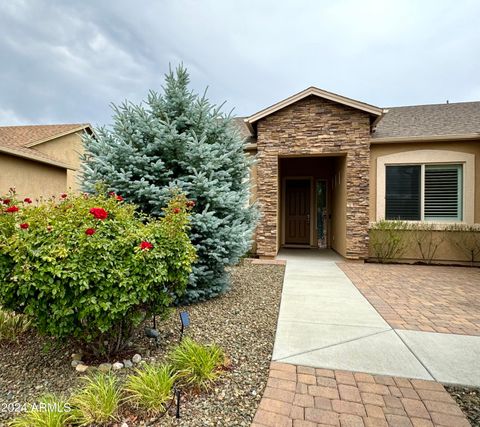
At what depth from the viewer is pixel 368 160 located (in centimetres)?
770

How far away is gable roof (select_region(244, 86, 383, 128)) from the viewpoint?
24.4 feet

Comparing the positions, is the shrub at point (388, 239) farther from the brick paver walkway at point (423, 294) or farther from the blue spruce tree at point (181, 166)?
the blue spruce tree at point (181, 166)

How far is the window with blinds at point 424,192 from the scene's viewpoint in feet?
25.6

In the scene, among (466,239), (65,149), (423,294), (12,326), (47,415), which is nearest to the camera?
(47,415)

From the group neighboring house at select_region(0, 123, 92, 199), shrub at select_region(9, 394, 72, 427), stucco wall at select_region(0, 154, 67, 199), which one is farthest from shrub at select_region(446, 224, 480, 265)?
stucco wall at select_region(0, 154, 67, 199)

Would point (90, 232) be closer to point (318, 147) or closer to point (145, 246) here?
point (145, 246)

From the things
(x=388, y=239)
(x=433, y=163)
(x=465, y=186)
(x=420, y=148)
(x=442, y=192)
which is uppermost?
(x=420, y=148)

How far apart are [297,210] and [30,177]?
990 centimetres

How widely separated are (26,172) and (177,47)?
22.6ft

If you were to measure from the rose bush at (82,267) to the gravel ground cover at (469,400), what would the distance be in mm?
2527

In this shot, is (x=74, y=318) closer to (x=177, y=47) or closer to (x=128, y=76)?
(x=177, y=47)

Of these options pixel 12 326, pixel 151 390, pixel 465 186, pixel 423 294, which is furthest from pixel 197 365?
pixel 465 186

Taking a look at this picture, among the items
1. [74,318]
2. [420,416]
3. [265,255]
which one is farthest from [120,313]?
[265,255]

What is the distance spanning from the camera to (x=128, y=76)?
39.6ft
